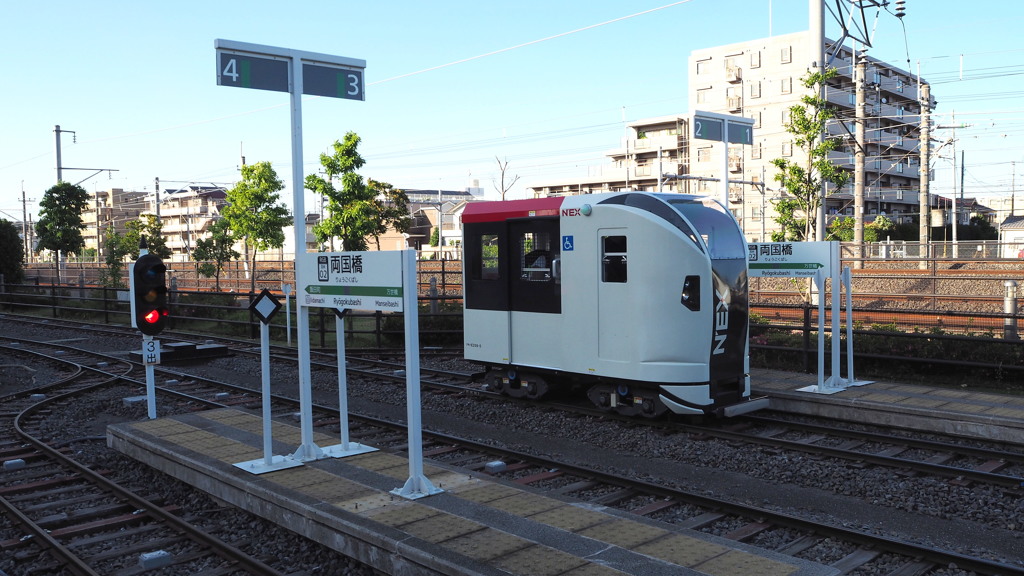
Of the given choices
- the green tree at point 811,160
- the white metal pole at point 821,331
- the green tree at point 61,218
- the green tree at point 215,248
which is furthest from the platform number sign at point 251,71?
the green tree at point 61,218

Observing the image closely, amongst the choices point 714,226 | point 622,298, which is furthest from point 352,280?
point 714,226

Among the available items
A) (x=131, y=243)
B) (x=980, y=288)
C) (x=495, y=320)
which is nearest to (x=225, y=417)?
(x=495, y=320)

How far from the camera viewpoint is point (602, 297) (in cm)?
1033

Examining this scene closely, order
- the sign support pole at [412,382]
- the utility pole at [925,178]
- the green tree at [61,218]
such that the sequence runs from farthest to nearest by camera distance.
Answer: the green tree at [61,218], the utility pole at [925,178], the sign support pole at [412,382]

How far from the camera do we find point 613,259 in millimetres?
10234

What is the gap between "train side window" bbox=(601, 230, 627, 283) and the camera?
10.1 m

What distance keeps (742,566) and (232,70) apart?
228 inches

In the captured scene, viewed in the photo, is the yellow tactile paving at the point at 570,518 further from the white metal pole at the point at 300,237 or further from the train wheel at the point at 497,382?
the train wheel at the point at 497,382

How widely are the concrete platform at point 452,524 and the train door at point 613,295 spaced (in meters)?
3.40

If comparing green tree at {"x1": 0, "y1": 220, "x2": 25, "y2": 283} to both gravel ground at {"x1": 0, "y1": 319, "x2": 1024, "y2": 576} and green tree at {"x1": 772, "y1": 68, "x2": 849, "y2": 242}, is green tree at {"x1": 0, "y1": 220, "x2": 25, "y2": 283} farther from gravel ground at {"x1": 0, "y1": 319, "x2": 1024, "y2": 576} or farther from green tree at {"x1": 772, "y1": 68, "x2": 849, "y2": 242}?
green tree at {"x1": 772, "y1": 68, "x2": 849, "y2": 242}

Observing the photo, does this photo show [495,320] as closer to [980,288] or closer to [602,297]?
[602,297]

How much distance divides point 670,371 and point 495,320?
2895 mm

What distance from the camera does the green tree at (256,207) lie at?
37.4 m

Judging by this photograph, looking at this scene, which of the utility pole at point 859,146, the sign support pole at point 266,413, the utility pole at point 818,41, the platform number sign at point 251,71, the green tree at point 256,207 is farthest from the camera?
the green tree at point 256,207
